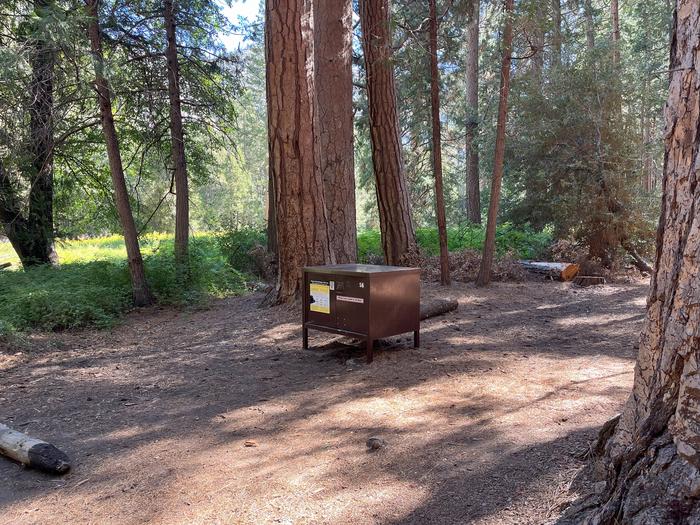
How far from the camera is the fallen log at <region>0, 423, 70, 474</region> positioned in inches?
143

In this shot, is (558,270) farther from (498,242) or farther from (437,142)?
(437,142)

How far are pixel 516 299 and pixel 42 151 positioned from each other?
31.6 feet

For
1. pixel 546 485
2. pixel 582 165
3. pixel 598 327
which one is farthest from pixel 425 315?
pixel 582 165

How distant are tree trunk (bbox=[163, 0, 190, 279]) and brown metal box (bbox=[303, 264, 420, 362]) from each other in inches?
238

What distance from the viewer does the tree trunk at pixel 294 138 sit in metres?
8.15

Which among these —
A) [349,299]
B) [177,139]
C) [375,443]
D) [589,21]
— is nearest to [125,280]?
[177,139]

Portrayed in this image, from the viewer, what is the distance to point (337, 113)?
10.5m

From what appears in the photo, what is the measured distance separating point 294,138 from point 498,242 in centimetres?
775

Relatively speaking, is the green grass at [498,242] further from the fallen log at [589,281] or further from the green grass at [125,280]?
the fallen log at [589,281]

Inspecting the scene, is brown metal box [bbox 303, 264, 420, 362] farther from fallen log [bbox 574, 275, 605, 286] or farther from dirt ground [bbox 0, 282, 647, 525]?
fallen log [bbox 574, 275, 605, 286]

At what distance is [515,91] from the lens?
14094 mm

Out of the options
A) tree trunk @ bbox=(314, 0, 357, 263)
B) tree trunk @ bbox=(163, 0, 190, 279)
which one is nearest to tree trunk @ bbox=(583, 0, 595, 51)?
tree trunk @ bbox=(314, 0, 357, 263)

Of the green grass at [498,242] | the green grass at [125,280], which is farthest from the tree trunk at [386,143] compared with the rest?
the green grass at [125,280]

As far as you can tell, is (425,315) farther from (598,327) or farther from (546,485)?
(546,485)
